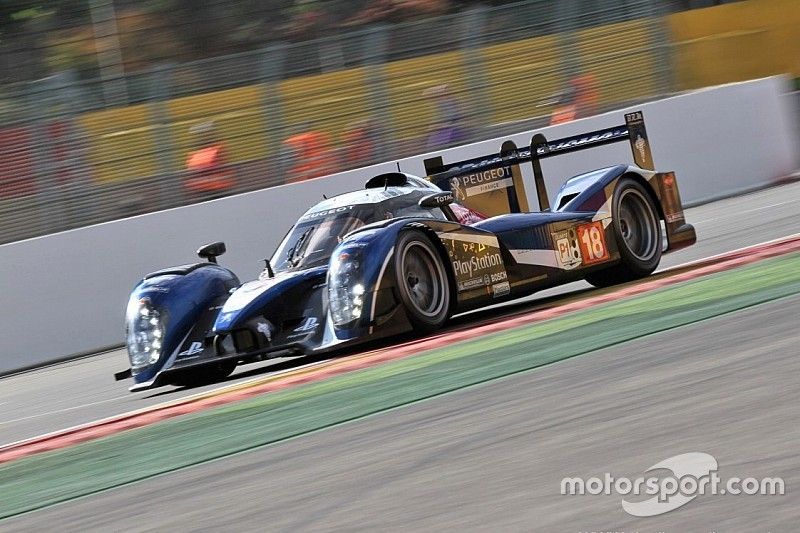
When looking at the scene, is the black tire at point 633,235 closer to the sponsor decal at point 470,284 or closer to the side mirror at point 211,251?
the sponsor decal at point 470,284

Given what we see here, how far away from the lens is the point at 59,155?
12.2 metres

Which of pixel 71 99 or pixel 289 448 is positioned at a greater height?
pixel 71 99

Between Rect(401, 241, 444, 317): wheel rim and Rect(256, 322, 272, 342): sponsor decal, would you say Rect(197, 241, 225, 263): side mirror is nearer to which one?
Rect(256, 322, 272, 342): sponsor decal

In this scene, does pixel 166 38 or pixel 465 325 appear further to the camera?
pixel 166 38

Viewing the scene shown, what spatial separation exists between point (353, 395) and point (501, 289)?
89.0 inches

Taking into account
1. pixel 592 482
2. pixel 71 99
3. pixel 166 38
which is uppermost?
pixel 166 38

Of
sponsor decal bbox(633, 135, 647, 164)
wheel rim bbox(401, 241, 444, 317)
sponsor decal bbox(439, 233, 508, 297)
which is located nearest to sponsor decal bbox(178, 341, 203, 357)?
wheel rim bbox(401, 241, 444, 317)

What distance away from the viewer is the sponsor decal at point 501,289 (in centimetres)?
837

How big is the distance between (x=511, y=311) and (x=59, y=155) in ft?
16.8

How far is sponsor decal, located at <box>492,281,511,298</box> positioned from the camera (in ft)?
27.5

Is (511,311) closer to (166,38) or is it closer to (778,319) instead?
(778,319)

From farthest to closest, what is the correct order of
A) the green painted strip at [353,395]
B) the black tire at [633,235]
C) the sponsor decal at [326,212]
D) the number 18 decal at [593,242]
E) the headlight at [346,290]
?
the black tire at [633,235], the number 18 decal at [593,242], the sponsor decal at [326,212], the headlight at [346,290], the green painted strip at [353,395]

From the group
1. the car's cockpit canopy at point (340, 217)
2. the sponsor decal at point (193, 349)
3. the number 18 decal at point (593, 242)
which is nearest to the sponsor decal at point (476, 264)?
the car's cockpit canopy at point (340, 217)

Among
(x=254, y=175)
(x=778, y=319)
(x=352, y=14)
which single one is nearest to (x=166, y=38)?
(x=352, y=14)
